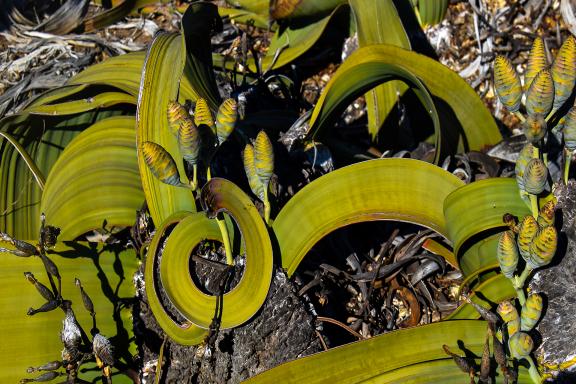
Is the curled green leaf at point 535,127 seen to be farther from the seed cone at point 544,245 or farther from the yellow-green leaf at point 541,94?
the seed cone at point 544,245

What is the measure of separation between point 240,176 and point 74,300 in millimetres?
349

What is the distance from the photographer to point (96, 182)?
1349mm

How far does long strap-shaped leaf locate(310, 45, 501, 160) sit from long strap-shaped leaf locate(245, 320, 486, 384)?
1.19 ft

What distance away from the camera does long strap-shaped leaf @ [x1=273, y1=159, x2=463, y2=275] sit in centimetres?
113

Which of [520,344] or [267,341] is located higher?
[267,341]

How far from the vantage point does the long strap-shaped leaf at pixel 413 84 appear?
4.01 feet

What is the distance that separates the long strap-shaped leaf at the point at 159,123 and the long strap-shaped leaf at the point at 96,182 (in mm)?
126

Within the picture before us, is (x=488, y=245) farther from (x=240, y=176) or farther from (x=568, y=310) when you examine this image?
(x=240, y=176)

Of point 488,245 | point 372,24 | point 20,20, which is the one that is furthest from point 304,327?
point 20,20

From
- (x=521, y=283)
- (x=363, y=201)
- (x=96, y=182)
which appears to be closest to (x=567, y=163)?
(x=521, y=283)

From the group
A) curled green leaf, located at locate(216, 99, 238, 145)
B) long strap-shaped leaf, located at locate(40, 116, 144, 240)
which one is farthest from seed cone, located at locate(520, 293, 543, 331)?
long strap-shaped leaf, located at locate(40, 116, 144, 240)

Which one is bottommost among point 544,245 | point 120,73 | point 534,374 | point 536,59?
point 534,374

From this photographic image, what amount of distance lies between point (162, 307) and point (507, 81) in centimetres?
60

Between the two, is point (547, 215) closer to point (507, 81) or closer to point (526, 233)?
point (526, 233)
